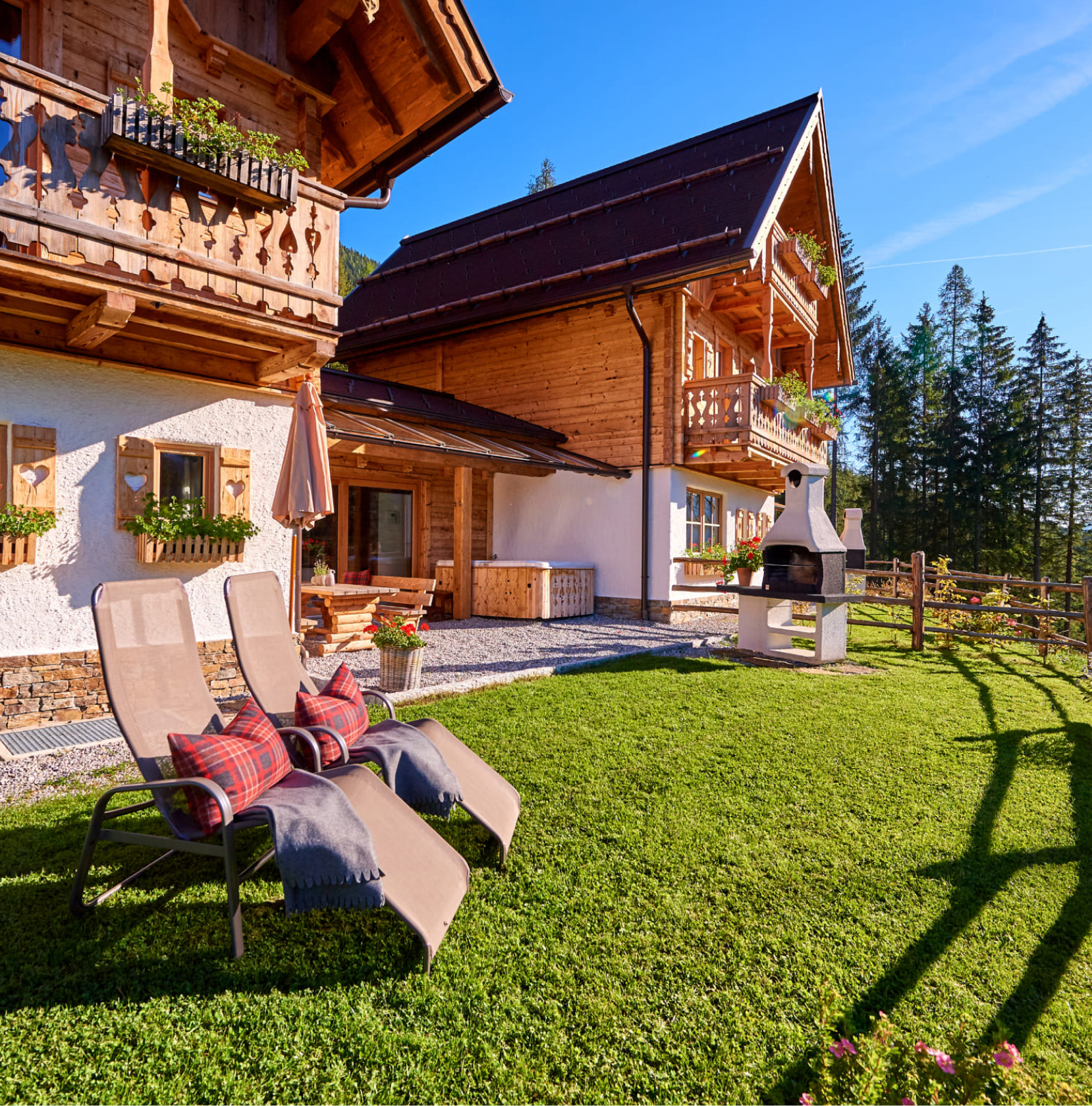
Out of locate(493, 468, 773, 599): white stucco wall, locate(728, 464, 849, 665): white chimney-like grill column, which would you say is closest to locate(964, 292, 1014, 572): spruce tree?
locate(493, 468, 773, 599): white stucco wall

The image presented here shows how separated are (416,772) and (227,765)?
80 centimetres

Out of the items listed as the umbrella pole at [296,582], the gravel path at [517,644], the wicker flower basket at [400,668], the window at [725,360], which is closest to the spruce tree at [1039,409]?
the window at [725,360]

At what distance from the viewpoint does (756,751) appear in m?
4.73

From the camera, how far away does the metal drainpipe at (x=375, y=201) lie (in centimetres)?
732

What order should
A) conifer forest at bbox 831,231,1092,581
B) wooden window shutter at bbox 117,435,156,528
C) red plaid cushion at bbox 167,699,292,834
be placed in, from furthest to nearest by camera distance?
conifer forest at bbox 831,231,1092,581, wooden window shutter at bbox 117,435,156,528, red plaid cushion at bbox 167,699,292,834

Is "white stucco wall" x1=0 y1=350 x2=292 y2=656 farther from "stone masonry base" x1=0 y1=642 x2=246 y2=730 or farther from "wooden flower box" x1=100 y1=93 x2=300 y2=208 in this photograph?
"wooden flower box" x1=100 y1=93 x2=300 y2=208

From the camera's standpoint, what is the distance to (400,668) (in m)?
6.19

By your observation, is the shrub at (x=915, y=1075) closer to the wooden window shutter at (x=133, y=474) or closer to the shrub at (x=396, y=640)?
the shrub at (x=396, y=640)

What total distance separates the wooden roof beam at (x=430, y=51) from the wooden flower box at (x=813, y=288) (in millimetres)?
10284

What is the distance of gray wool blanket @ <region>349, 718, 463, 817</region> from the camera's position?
295cm

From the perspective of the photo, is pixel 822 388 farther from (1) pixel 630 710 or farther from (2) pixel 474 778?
(2) pixel 474 778

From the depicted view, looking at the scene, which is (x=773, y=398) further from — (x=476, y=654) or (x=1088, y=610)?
(x=476, y=654)

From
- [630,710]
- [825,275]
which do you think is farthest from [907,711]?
[825,275]

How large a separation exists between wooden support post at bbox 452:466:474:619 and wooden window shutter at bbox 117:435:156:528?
5.51 metres
